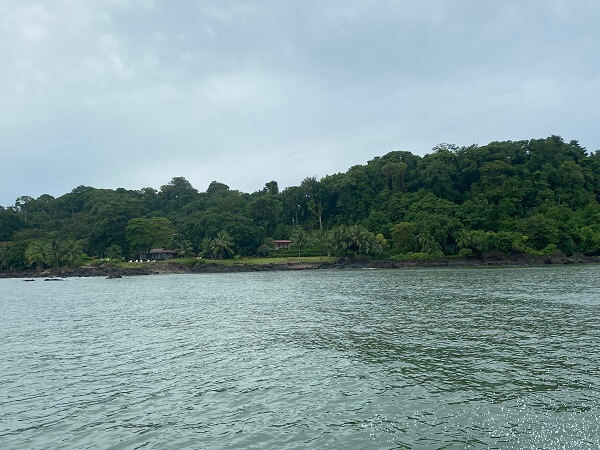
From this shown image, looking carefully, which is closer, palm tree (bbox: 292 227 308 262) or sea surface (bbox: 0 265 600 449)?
sea surface (bbox: 0 265 600 449)

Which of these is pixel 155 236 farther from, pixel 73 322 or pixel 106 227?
pixel 73 322

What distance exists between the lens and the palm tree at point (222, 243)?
5226 inches

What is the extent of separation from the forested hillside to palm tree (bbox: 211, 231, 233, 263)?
1.06 ft

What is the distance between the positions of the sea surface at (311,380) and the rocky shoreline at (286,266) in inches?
2971

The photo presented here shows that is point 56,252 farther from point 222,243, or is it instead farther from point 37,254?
point 222,243

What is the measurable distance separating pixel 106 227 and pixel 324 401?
492 ft

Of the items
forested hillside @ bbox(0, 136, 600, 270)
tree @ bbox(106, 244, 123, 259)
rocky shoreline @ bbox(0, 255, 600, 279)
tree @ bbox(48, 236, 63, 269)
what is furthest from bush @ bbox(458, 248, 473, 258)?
tree @ bbox(48, 236, 63, 269)

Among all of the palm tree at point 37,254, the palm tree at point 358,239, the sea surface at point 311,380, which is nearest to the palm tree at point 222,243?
the palm tree at point 358,239

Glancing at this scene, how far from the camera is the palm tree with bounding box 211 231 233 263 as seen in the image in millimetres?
132750

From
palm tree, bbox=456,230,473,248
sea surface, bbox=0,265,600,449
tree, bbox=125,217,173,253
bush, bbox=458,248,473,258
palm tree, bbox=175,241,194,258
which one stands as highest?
tree, bbox=125,217,173,253

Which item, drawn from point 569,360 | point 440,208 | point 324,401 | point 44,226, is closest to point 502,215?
point 440,208

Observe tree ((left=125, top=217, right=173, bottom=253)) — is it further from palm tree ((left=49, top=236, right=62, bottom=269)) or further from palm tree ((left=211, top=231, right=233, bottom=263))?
palm tree ((left=211, top=231, right=233, bottom=263))

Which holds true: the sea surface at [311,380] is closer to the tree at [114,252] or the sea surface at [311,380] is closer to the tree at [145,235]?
the tree at [114,252]

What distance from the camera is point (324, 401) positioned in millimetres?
15719
